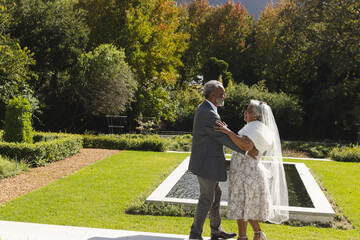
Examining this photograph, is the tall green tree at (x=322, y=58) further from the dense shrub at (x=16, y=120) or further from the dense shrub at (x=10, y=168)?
the dense shrub at (x=10, y=168)

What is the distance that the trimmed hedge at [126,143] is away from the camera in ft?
44.6

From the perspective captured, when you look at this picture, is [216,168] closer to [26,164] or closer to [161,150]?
[26,164]

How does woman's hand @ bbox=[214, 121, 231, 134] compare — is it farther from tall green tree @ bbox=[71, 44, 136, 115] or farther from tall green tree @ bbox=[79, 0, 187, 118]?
tall green tree @ bbox=[79, 0, 187, 118]

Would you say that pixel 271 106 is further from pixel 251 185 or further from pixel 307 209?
pixel 251 185

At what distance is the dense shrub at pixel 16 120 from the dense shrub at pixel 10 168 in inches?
61.0

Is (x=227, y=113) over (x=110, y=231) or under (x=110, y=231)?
over

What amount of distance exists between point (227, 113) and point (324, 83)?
A: 6.58 m

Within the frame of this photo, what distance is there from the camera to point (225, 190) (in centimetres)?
736

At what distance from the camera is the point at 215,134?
3.91 meters

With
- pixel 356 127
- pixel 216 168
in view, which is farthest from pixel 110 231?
pixel 356 127

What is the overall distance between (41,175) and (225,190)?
16.0ft

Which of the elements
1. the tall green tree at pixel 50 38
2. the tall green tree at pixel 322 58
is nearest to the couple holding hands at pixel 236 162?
the tall green tree at pixel 50 38

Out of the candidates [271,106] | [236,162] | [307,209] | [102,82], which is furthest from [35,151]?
[271,106]

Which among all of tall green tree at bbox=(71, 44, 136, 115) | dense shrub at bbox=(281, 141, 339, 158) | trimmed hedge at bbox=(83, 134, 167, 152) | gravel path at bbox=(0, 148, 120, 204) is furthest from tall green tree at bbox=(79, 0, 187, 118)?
gravel path at bbox=(0, 148, 120, 204)
